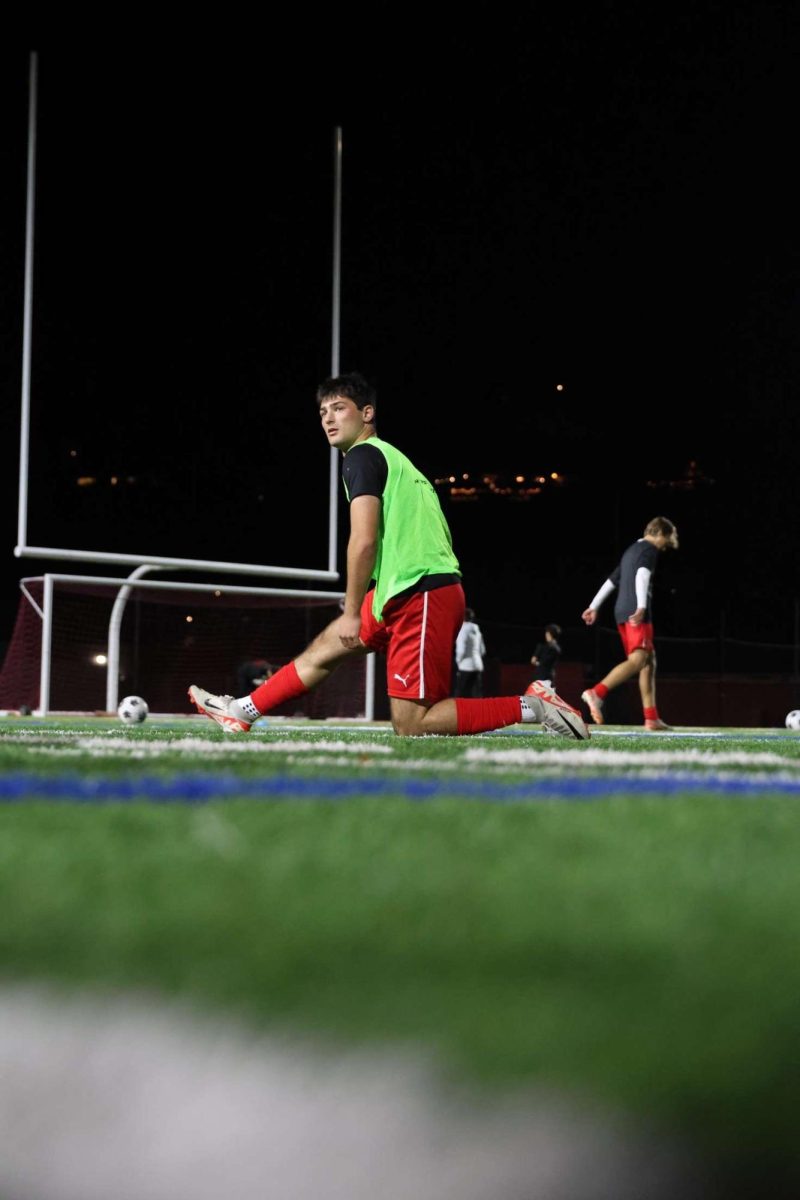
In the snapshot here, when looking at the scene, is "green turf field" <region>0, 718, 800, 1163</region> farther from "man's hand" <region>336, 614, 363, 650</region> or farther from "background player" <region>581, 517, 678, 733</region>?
"background player" <region>581, 517, 678, 733</region>

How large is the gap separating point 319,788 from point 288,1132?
72.1 inches

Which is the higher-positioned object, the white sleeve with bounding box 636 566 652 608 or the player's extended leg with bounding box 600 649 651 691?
the white sleeve with bounding box 636 566 652 608

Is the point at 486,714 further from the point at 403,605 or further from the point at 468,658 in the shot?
the point at 468,658

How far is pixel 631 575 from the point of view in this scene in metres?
10.9

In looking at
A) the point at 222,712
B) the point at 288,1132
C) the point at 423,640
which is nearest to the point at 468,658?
the point at 222,712

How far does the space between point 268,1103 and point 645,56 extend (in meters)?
17.1

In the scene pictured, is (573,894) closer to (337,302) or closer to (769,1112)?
(769,1112)

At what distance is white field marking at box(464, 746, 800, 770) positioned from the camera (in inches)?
144

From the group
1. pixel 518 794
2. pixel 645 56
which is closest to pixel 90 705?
pixel 645 56

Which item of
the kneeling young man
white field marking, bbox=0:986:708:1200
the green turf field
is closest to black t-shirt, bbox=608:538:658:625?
the kneeling young man

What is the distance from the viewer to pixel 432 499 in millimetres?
5977

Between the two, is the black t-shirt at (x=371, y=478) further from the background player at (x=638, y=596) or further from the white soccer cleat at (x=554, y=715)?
the background player at (x=638, y=596)

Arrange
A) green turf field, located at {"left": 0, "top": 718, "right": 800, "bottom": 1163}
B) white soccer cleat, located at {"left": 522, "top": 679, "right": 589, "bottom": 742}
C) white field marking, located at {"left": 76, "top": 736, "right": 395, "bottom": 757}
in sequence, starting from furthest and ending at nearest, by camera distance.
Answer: white soccer cleat, located at {"left": 522, "top": 679, "right": 589, "bottom": 742} → white field marking, located at {"left": 76, "top": 736, "right": 395, "bottom": 757} → green turf field, located at {"left": 0, "top": 718, "right": 800, "bottom": 1163}

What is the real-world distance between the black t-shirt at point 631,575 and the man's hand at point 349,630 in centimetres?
552
